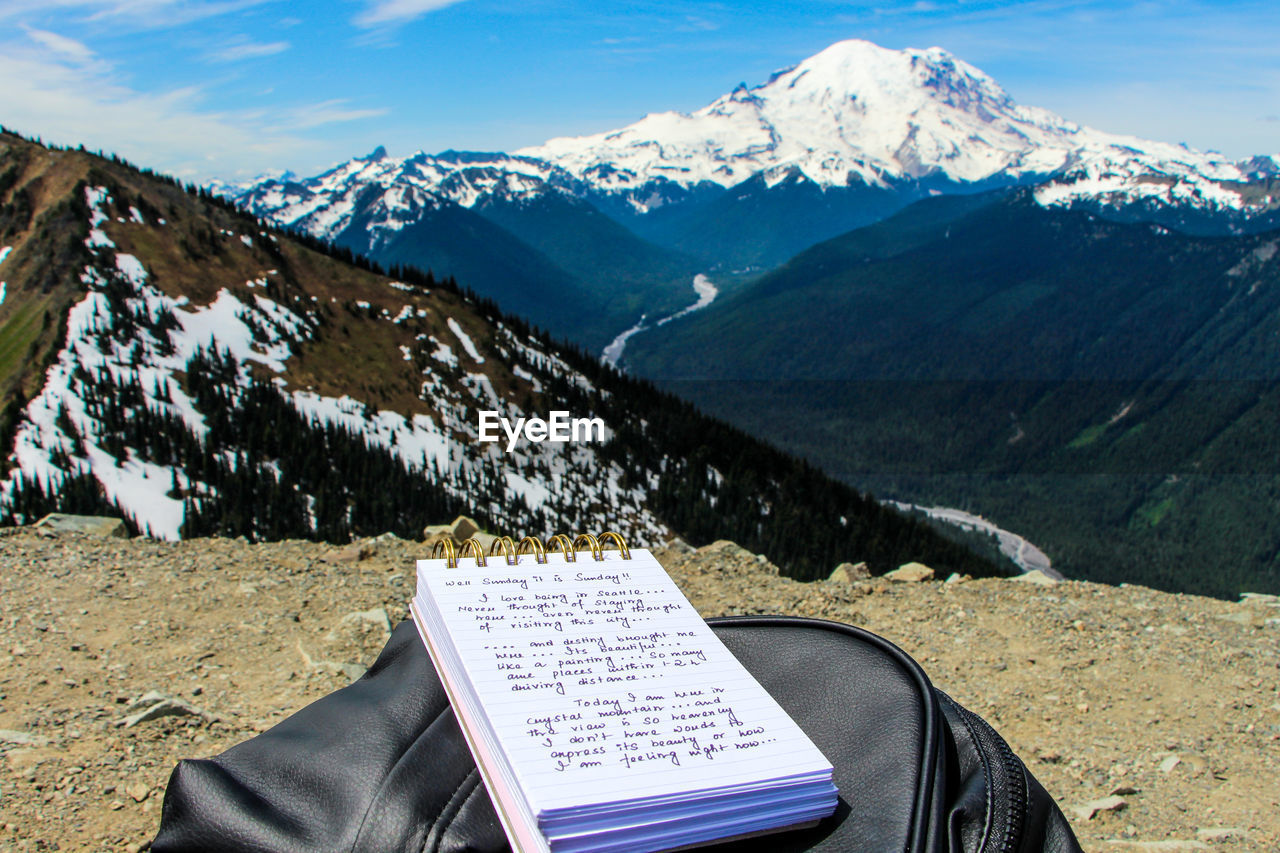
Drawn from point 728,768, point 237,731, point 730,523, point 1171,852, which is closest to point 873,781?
point 728,768

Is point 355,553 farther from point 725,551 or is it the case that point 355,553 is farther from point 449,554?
point 449,554

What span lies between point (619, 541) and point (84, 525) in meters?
9.88

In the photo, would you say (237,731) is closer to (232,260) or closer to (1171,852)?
(1171,852)

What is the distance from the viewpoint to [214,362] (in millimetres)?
59500

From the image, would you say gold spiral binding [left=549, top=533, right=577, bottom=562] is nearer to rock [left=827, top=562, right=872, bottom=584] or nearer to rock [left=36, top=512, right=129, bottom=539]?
rock [left=827, top=562, right=872, bottom=584]

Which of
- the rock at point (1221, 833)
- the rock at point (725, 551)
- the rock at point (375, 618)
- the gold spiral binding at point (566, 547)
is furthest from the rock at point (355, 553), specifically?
the rock at point (1221, 833)

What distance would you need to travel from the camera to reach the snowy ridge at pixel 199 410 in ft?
132

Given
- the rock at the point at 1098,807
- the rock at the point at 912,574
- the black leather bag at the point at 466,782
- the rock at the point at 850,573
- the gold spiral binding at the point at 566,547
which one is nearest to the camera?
the black leather bag at the point at 466,782

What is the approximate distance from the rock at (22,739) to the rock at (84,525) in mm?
5127

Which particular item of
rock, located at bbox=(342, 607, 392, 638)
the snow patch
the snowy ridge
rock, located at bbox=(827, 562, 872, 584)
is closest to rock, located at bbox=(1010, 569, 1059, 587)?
rock, located at bbox=(827, 562, 872, 584)

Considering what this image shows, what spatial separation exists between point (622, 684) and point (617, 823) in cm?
52

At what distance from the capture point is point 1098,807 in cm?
506

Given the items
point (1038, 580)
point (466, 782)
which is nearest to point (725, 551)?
point (1038, 580)

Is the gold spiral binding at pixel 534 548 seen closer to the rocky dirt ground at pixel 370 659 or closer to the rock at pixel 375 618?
the rocky dirt ground at pixel 370 659
